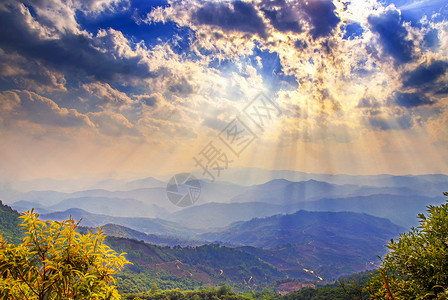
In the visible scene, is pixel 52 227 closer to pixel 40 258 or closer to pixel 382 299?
pixel 40 258

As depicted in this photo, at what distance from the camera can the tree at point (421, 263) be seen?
15.9 ft

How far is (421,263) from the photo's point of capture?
5.18 meters

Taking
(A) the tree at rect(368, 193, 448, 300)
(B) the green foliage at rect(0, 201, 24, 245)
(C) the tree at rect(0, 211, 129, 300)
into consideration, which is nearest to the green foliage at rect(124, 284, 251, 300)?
(A) the tree at rect(368, 193, 448, 300)

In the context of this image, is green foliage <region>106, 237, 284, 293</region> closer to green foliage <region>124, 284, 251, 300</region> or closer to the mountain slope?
the mountain slope

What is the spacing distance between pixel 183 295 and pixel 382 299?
64849mm

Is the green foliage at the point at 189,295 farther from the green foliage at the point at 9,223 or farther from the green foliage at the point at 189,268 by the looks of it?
the green foliage at the point at 9,223

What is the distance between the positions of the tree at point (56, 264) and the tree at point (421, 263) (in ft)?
15.1

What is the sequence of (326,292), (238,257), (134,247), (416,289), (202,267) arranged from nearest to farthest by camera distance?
1. (416,289)
2. (326,292)
3. (134,247)
4. (202,267)
5. (238,257)

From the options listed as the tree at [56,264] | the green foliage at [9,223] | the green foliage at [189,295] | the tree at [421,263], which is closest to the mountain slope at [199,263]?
the green foliage at [9,223]

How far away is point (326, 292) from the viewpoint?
6369cm

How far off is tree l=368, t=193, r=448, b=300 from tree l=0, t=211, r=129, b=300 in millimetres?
4609

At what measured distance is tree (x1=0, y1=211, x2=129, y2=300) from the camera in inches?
117

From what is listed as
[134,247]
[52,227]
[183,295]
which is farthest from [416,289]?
[134,247]

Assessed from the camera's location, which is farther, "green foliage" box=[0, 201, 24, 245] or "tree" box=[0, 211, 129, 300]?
"green foliage" box=[0, 201, 24, 245]
